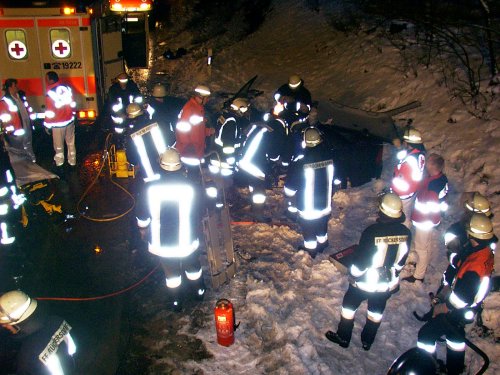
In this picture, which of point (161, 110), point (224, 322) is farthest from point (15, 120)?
point (224, 322)

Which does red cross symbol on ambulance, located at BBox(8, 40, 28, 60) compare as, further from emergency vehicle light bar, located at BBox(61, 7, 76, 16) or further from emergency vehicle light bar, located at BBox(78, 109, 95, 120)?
emergency vehicle light bar, located at BBox(78, 109, 95, 120)

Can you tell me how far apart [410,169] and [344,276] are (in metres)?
1.73

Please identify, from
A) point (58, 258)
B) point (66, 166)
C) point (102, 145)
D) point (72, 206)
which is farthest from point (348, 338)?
point (102, 145)

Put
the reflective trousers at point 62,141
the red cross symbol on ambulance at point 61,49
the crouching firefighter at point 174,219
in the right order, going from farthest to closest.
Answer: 1. the red cross symbol on ambulance at point 61,49
2. the reflective trousers at point 62,141
3. the crouching firefighter at point 174,219

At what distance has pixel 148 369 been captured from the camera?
523cm

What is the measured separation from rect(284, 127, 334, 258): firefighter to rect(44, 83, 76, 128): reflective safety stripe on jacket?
484cm

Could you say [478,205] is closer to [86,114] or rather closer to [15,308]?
[15,308]

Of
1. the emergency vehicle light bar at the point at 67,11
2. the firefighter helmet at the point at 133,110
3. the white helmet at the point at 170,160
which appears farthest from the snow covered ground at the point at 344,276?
the emergency vehicle light bar at the point at 67,11

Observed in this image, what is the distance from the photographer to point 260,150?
A: 7.41m

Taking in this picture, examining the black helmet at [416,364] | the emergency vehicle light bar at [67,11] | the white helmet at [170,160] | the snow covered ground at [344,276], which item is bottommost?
the snow covered ground at [344,276]

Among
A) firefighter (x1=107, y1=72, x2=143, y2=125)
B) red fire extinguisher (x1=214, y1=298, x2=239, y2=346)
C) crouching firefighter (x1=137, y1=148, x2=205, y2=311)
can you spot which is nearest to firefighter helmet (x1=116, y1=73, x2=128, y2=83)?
firefighter (x1=107, y1=72, x2=143, y2=125)

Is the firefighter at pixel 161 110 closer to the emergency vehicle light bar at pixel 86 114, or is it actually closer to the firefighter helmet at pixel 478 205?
the emergency vehicle light bar at pixel 86 114

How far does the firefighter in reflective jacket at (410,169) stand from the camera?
253 inches

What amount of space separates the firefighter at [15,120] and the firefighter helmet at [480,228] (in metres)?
7.40
